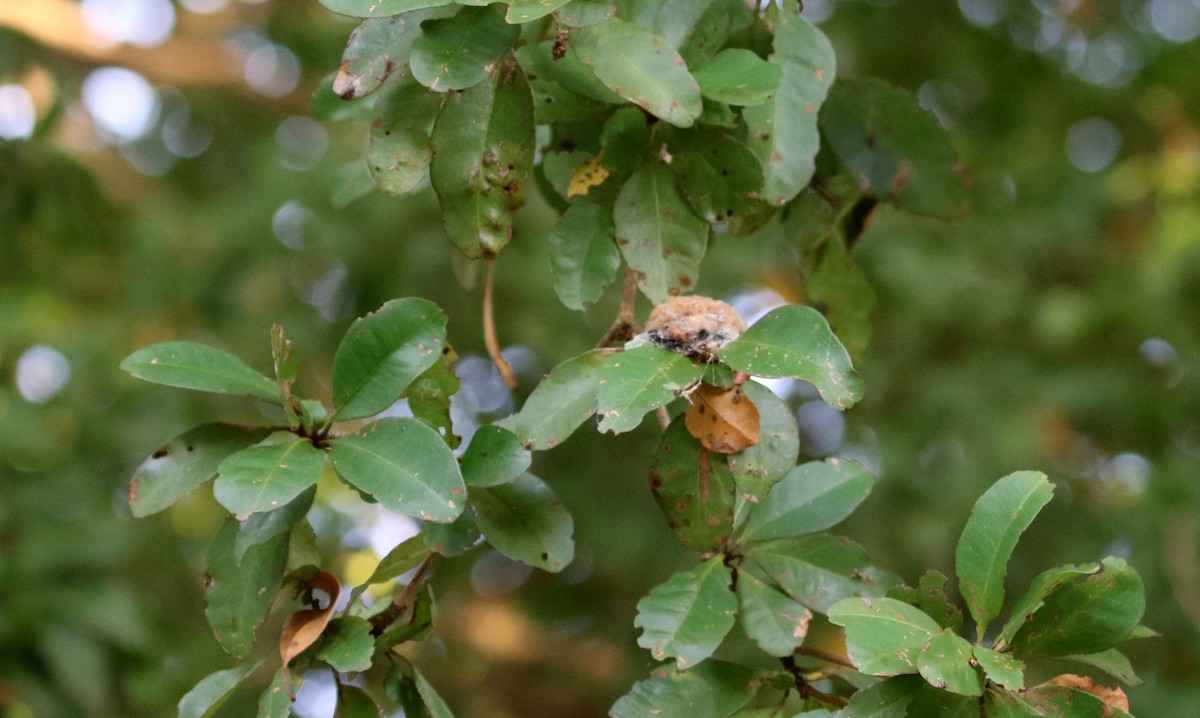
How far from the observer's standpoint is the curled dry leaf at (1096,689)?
654 mm

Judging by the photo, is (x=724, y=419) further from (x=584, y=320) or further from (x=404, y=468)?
(x=584, y=320)

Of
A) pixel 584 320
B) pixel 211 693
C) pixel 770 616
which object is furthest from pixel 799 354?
pixel 584 320

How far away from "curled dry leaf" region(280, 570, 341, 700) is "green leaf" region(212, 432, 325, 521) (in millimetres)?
82

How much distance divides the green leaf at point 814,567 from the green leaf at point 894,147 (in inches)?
12.8

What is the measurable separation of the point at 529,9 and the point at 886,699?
43cm

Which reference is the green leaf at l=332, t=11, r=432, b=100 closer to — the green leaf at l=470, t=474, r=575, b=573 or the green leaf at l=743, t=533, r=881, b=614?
the green leaf at l=470, t=474, r=575, b=573

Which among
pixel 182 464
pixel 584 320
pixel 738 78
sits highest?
pixel 738 78

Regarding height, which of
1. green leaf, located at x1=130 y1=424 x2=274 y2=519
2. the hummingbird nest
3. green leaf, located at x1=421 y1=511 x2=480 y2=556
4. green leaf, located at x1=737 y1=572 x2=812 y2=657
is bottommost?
green leaf, located at x1=737 y1=572 x2=812 y2=657

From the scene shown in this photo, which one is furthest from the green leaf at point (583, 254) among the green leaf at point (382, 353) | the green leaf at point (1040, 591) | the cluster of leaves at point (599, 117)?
the green leaf at point (1040, 591)

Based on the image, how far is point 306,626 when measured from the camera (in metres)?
0.70

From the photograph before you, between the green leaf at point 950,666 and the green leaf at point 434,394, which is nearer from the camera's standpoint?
the green leaf at point 950,666

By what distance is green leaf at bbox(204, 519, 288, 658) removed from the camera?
0.71 m

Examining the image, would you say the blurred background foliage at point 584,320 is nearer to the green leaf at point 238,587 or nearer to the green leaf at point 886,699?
the green leaf at point 238,587

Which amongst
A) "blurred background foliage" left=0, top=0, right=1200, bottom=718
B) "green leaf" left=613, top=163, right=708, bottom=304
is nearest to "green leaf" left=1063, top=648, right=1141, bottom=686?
"green leaf" left=613, top=163, right=708, bottom=304
